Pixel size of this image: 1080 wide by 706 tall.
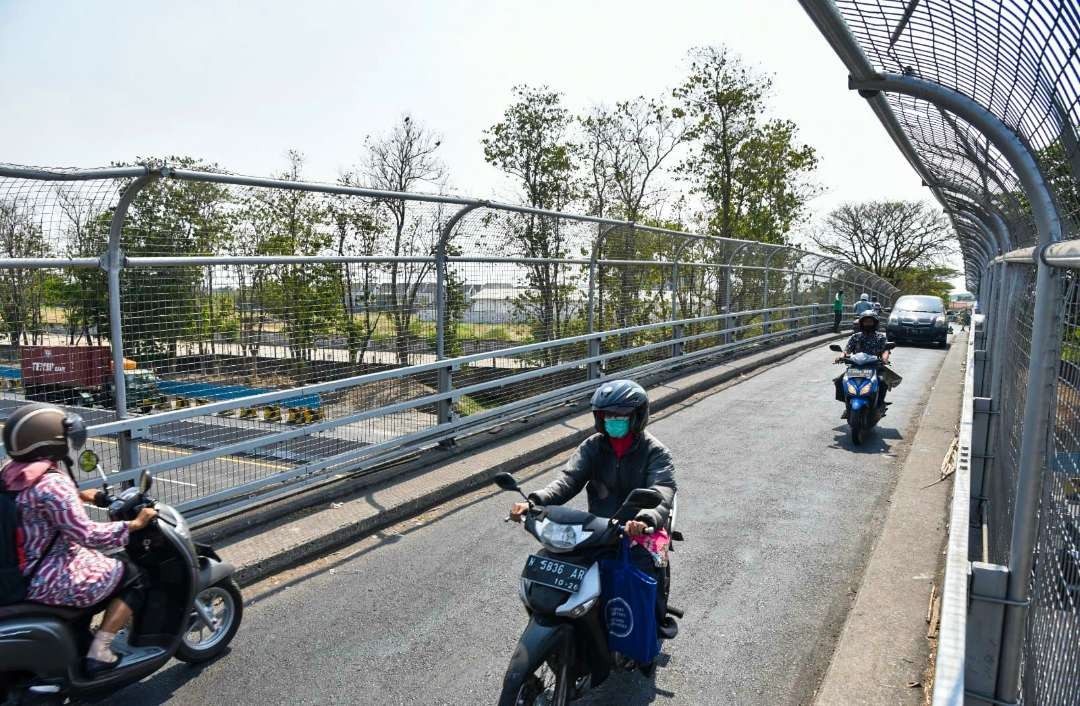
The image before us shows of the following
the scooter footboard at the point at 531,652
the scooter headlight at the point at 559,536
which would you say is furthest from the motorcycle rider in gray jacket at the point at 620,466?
the scooter footboard at the point at 531,652

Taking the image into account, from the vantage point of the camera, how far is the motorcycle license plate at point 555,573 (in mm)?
3109

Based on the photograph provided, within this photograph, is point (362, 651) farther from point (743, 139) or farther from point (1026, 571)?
point (743, 139)

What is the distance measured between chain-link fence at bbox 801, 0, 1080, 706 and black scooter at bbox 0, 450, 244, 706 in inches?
125

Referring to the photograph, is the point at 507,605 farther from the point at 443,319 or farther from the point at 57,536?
the point at 443,319

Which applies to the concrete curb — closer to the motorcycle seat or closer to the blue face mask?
the motorcycle seat

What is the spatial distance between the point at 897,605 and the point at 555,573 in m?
2.26

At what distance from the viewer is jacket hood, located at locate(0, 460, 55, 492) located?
3150 millimetres

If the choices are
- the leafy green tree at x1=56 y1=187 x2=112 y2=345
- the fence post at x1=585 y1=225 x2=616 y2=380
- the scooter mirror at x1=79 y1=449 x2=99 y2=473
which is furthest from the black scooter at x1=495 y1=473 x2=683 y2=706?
the fence post at x1=585 y1=225 x2=616 y2=380

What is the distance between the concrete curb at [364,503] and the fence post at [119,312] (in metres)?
0.78

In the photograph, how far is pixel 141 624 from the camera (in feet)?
11.7

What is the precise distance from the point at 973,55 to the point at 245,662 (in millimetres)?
4467

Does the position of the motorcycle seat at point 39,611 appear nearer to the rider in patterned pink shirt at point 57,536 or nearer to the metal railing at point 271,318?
the rider in patterned pink shirt at point 57,536

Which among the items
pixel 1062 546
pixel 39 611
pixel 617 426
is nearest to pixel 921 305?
pixel 617 426

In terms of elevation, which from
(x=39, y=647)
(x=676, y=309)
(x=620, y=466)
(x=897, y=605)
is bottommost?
(x=897, y=605)
